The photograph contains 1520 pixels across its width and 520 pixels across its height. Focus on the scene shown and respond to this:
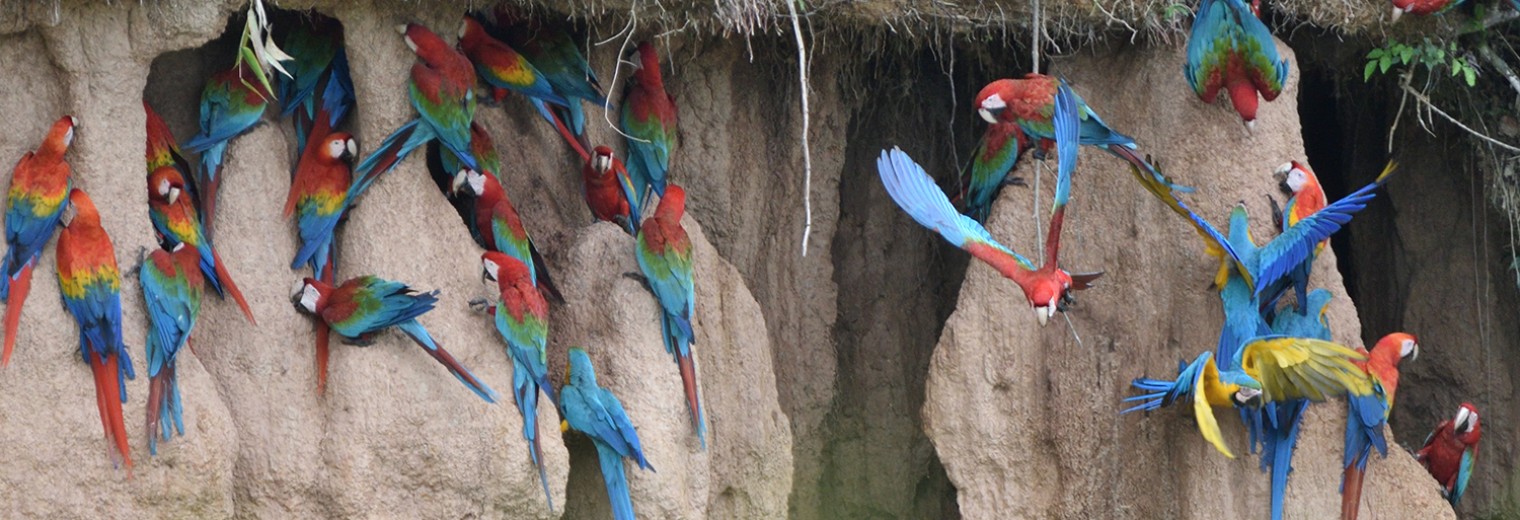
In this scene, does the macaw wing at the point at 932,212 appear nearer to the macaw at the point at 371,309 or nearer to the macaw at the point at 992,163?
the macaw at the point at 992,163

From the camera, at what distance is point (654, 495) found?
173 inches

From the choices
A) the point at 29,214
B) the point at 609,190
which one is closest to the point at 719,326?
the point at 609,190

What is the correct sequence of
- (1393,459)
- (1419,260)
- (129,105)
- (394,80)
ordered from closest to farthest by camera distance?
(129,105) < (394,80) < (1393,459) < (1419,260)

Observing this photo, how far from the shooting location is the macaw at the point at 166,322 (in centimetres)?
389

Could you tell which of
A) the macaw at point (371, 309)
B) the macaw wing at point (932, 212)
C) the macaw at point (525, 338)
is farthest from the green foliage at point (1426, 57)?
the macaw at point (371, 309)

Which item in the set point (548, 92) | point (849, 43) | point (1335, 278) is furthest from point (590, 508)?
point (1335, 278)

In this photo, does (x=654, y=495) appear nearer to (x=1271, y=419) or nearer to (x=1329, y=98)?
(x=1271, y=419)

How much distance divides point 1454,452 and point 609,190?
93.5 inches

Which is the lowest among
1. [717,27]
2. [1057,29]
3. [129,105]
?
[129,105]

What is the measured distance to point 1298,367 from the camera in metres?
4.47

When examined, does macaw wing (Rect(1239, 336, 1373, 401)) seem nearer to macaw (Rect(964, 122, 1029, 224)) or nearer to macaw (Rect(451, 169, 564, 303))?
macaw (Rect(964, 122, 1029, 224))

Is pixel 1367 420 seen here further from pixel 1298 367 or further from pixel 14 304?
pixel 14 304

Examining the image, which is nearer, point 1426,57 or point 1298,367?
point 1298,367

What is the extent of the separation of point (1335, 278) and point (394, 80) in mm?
2376
